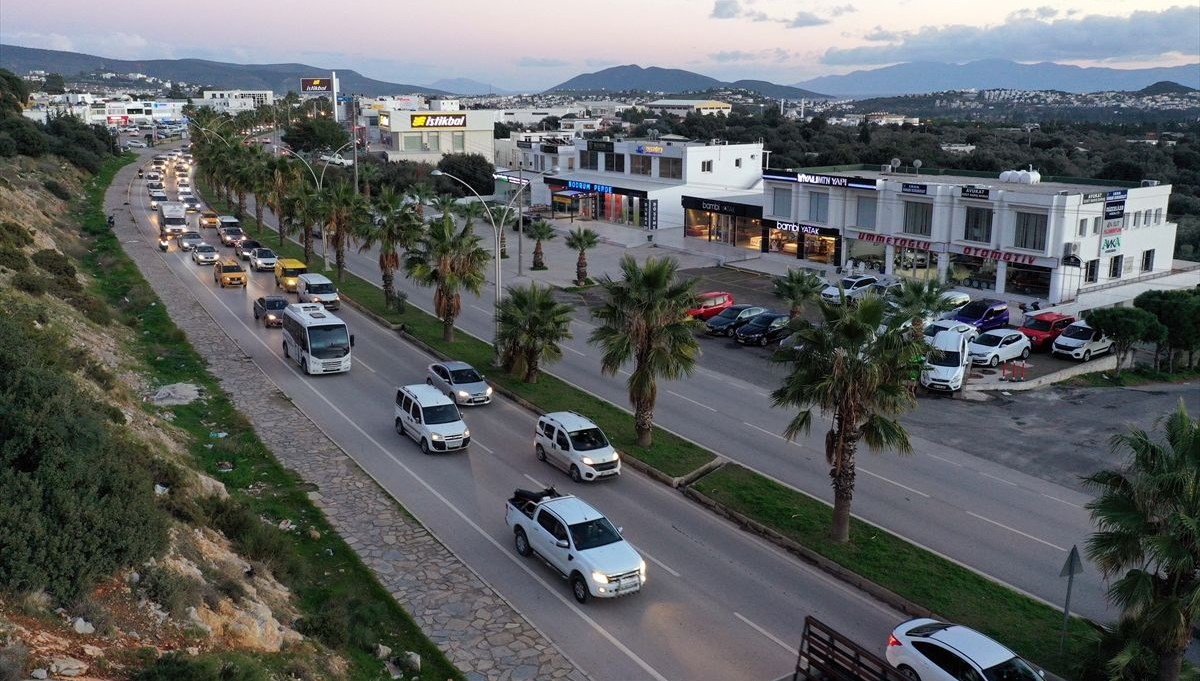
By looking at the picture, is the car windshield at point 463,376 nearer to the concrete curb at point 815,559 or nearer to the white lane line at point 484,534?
the white lane line at point 484,534

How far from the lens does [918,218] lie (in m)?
56.5

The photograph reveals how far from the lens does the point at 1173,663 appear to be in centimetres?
1365

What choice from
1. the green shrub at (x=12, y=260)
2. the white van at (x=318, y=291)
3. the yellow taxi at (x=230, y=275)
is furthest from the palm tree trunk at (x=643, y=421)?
the yellow taxi at (x=230, y=275)

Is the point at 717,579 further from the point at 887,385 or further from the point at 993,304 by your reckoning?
the point at 993,304

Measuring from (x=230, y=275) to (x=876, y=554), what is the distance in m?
39.5

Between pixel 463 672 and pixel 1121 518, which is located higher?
pixel 1121 518

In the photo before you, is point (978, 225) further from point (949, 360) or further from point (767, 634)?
point (767, 634)

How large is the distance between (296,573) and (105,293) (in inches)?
1244

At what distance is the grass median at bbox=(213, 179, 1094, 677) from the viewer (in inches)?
669

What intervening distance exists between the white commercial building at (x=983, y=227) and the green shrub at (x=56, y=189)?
57641 millimetres

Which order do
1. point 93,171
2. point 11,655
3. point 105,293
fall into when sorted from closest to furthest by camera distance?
point 11,655 < point 105,293 < point 93,171

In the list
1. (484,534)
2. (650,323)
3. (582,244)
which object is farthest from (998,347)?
(484,534)

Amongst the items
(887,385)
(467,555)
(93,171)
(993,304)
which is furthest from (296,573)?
(93,171)

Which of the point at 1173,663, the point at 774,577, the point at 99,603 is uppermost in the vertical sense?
the point at 99,603
